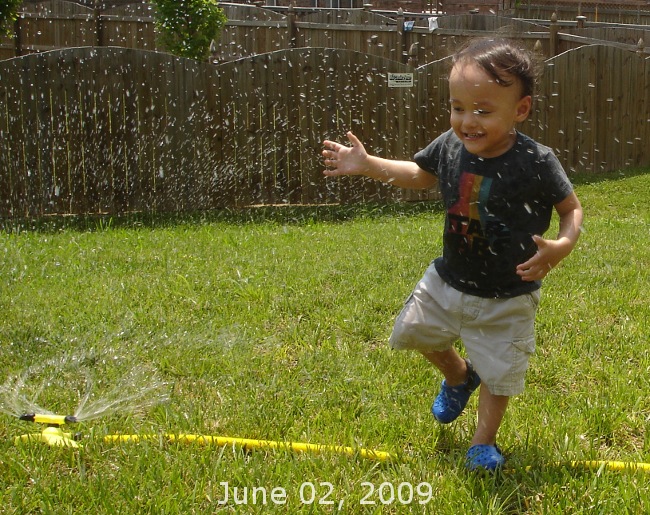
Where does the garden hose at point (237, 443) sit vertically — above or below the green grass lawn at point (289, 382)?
above

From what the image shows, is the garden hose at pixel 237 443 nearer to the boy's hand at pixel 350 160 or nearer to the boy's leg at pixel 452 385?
the boy's leg at pixel 452 385

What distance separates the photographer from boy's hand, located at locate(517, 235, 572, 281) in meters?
2.40

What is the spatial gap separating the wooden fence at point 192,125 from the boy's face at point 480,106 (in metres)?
6.43

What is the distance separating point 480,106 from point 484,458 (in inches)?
42.1

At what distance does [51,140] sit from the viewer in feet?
27.5

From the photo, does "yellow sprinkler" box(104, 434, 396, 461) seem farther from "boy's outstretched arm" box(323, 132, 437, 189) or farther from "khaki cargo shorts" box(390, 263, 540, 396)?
"boy's outstretched arm" box(323, 132, 437, 189)

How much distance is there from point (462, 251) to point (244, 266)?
Answer: 2742 millimetres

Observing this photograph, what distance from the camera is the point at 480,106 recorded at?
8.43 feet

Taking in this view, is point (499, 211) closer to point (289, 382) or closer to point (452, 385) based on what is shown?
point (452, 385)

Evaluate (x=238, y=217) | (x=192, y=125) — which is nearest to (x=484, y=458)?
(x=238, y=217)

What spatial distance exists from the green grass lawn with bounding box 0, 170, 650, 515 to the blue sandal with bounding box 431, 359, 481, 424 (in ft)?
0.21

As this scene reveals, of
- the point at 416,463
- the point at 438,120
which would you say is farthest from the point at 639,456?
the point at 438,120

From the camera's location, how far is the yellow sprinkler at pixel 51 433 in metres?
2.65

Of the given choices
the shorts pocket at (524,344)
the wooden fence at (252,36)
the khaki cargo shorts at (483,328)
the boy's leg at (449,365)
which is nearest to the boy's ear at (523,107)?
the khaki cargo shorts at (483,328)
